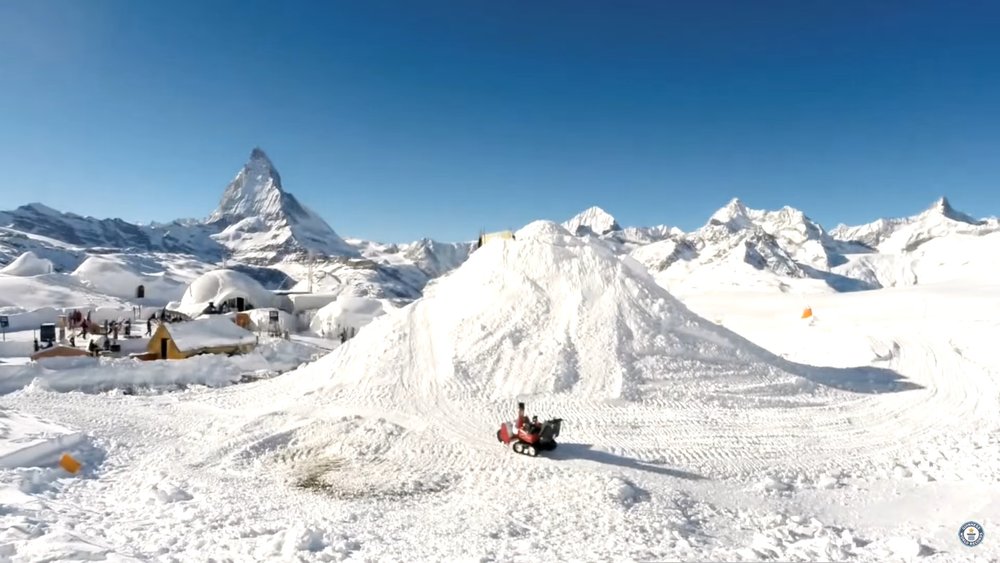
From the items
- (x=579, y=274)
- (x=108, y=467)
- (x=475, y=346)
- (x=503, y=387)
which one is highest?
(x=579, y=274)

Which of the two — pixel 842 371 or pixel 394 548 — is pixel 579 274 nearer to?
pixel 842 371

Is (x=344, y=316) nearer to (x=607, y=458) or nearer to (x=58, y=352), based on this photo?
(x=58, y=352)

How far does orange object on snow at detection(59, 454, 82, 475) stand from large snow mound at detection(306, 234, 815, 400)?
6861mm

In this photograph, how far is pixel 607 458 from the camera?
1248cm

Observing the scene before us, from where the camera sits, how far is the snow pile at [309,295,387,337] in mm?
53550

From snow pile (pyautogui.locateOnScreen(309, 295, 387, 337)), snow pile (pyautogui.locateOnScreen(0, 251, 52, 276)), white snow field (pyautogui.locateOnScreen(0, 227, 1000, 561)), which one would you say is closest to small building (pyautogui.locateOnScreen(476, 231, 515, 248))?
white snow field (pyautogui.locateOnScreen(0, 227, 1000, 561))

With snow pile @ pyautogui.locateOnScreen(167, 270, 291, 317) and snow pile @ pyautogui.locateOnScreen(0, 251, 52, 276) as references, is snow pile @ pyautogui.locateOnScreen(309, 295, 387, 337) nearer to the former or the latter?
snow pile @ pyautogui.locateOnScreen(167, 270, 291, 317)

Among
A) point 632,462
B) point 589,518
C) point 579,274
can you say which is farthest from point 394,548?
point 579,274

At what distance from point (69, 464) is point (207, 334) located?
22.1 m

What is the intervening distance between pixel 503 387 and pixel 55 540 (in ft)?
35.0

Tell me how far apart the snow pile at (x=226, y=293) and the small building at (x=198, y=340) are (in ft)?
103

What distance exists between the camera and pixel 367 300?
6069 centimetres

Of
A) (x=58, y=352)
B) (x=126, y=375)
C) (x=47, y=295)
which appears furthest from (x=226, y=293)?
(x=126, y=375)
